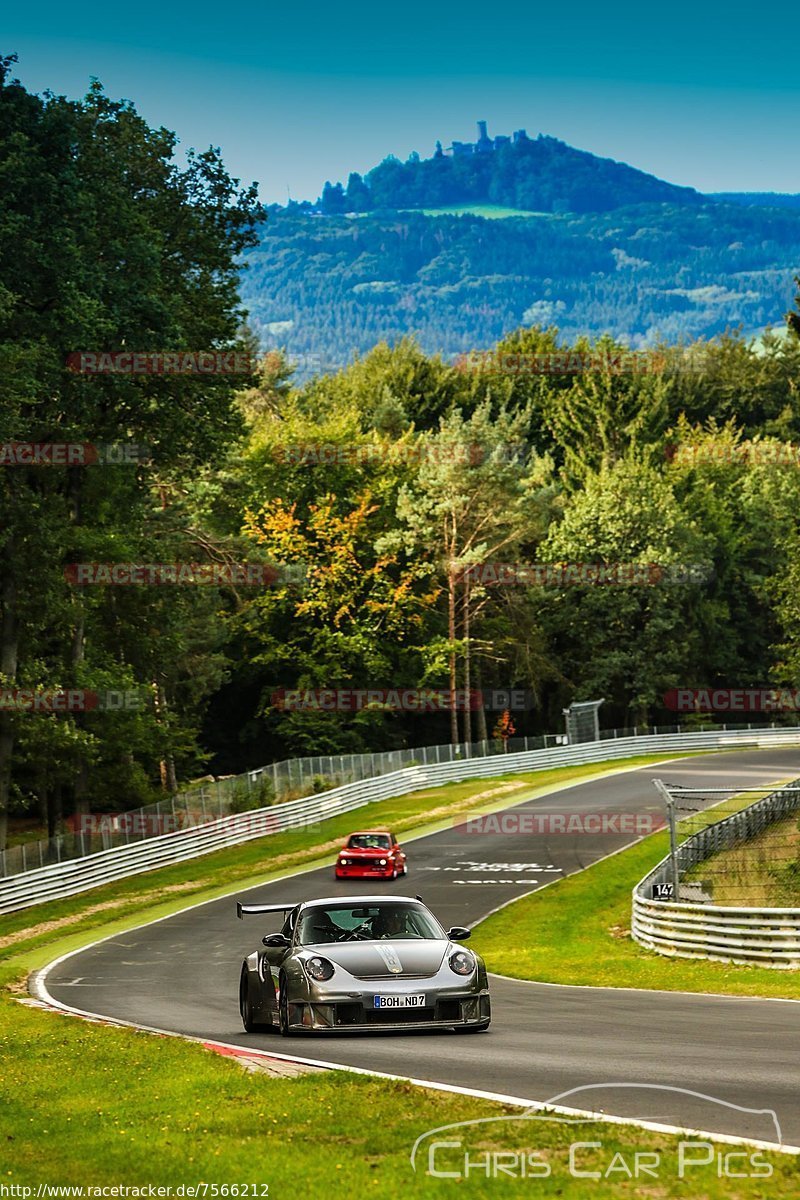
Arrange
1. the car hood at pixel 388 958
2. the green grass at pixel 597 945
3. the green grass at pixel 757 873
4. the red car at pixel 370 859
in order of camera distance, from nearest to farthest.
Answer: the car hood at pixel 388 958, the green grass at pixel 597 945, the green grass at pixel 757 873, the red car at pixel 370 859

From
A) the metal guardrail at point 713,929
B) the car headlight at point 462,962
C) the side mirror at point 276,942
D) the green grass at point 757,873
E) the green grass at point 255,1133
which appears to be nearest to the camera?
the green grass at point 255,1133

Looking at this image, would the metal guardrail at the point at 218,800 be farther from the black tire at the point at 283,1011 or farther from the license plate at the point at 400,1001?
the license plate at the point at 400,1001

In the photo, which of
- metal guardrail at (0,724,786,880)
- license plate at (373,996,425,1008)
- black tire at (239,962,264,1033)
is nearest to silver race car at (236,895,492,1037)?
license plate at (373,996,425,1008)

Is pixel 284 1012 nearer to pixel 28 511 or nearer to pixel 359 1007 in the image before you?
pixel 359 1007

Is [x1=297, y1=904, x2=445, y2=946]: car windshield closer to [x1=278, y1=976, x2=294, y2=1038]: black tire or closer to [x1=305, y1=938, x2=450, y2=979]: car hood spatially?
[x1=305, y1=938, x2=450, y2=979]: car hood

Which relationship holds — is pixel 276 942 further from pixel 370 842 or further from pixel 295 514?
pixel 295 514

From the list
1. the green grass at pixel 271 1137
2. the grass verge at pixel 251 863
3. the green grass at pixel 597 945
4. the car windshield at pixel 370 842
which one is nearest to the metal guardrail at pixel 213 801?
the grass verge at pixel 251 863

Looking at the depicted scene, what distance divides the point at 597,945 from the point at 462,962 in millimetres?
16979

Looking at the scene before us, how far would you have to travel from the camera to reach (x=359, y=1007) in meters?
14.4

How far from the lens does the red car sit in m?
42.4

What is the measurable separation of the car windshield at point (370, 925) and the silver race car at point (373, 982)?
1cm

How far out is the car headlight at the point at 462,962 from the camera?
48.1 ft

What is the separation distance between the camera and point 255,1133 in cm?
920

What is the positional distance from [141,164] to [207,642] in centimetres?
2774
